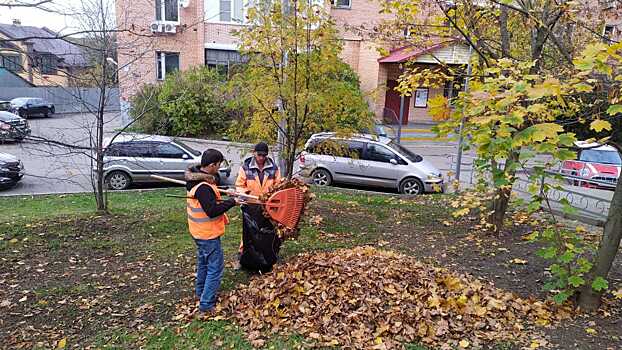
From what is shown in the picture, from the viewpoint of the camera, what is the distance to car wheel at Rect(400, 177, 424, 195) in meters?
12.9

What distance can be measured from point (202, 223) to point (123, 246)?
268 centimetres

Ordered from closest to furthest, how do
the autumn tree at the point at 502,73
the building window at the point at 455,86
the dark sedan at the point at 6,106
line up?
the autumn tree at the point at 502,73 < the building window at the point at 455,86 < the dark sedan at the point at 6,106

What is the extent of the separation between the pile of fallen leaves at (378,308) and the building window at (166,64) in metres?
21.8

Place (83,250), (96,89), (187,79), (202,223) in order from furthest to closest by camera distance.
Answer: (187,79)
(96,89)
(83,250)
(202,223)

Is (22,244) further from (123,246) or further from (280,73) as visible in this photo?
(280,73)

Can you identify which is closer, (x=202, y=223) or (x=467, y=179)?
(x=202, y=223)

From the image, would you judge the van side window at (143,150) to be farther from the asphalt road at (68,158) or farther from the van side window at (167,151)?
the asphalt road at (68,158)

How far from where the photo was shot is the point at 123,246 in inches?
255

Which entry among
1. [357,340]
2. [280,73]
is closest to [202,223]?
[357,340]

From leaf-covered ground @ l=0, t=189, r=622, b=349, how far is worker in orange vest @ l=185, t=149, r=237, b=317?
1.19 ft

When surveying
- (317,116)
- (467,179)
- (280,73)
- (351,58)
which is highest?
(351,58)

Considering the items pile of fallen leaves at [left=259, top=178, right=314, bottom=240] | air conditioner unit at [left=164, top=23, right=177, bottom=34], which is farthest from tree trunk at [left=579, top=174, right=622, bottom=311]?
air conditioner unit at [left=164, top=23, right=177, bottom=34]

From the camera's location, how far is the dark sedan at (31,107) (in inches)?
1158

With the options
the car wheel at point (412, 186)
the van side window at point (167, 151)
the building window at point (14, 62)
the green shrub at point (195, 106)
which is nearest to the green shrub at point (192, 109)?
the green shrub at point (195, 106)
